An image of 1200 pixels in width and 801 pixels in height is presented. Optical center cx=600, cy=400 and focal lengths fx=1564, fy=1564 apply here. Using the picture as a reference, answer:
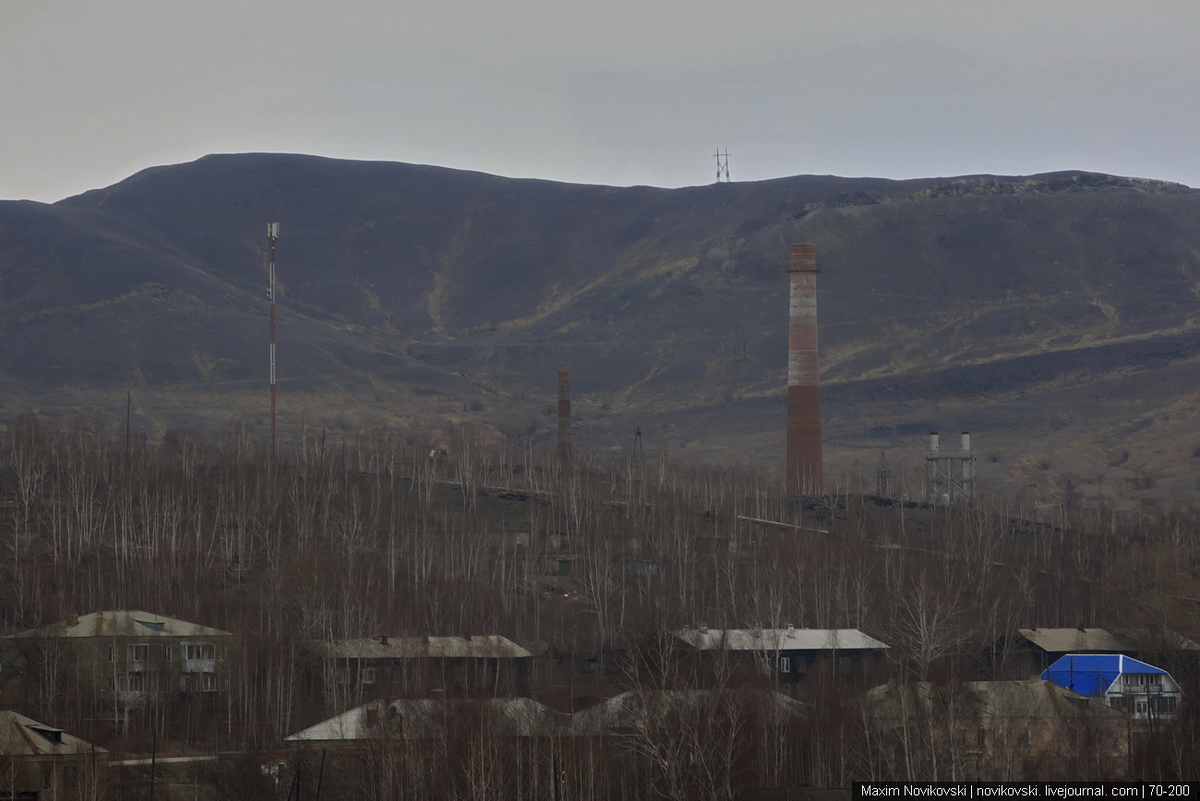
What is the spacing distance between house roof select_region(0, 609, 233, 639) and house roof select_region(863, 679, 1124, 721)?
19.4 meters

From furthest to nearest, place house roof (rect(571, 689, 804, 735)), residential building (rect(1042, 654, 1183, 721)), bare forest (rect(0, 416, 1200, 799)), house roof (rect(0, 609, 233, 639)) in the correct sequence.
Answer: house roof (rect(0, 609, 233, 639)), residential building (rect(1042, 654, 1183, 721)), house roof (rect(571, 689, 804, 735)), bare forest (rect(0, 416, 1200, 799))

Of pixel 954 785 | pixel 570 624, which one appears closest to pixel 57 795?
pixel 954 785

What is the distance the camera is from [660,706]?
3225 cm

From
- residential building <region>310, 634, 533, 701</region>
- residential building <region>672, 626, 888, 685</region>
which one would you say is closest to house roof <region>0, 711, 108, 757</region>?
residential building <region>310, 634, 533, 701</region>

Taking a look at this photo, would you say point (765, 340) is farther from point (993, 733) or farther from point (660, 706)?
point (660, 706)

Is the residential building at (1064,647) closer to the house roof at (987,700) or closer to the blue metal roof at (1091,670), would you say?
the blue metal roof at (1091,670)

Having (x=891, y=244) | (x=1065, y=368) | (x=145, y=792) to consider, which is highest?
(x=891, y=244)

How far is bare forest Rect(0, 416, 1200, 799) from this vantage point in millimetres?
31375

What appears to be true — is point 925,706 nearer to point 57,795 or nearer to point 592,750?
point 592,750

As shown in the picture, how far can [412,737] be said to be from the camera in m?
31.8

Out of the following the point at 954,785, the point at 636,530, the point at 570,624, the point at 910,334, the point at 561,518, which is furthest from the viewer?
the point at 910,334

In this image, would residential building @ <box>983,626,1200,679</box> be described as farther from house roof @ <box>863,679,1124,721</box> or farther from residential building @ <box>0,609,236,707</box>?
residential building @ <box>0,609,236,707</box>

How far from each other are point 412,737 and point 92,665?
1407 cm

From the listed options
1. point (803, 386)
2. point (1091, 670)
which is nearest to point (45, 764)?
Answer: point (1091, 670)
